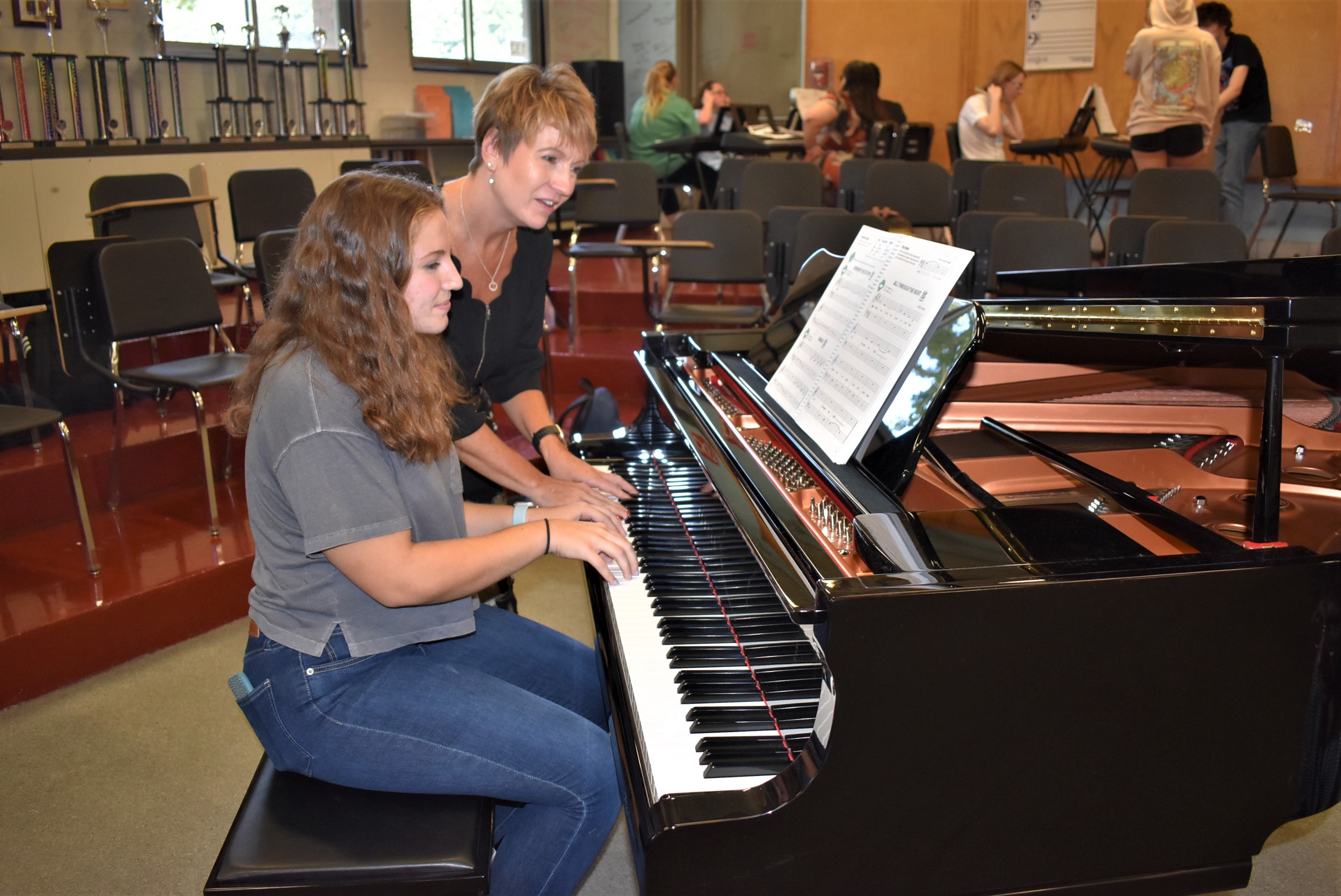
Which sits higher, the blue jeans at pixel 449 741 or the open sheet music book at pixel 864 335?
the open sheet music book at pixel 864 335

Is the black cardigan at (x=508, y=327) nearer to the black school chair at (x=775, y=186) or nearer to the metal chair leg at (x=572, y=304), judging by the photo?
the metal chair leg at (x=572, y=304)

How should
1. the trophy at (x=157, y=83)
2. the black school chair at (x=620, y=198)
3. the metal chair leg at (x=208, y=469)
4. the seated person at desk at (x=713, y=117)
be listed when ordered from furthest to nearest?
the seated person at desk at (x=713, y=117) → the trophy at (x=157, y=83) → the black school chair at (x=620, y=198) → the metal chair leg at (x=208, y=469)

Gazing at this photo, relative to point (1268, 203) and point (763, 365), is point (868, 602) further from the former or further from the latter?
point (1268, 203)

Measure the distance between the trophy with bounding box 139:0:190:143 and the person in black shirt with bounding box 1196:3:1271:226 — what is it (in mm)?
6564

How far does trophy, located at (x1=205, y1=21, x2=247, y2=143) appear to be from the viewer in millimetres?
6797

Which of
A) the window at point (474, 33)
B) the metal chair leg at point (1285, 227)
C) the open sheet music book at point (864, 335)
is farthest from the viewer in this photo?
the window at point (474, 33)

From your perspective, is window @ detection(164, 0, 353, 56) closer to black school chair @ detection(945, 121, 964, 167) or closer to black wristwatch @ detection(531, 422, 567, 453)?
black school chair @ detection(945, 121, 964, 167)

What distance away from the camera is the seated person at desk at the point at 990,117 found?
284 inches

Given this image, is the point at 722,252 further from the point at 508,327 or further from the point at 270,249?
the point at 508,327

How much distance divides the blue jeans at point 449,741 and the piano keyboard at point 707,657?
18cm

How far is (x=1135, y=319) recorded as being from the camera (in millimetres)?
1479

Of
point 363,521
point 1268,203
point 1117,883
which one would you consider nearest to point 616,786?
point 363,521

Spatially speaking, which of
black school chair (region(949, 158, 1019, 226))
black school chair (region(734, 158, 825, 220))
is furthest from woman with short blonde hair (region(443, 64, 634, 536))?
black school chair (region(949, 158, 1019, 226))

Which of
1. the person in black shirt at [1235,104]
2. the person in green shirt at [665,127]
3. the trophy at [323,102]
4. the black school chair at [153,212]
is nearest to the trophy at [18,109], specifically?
the black school chair at [153,212]
